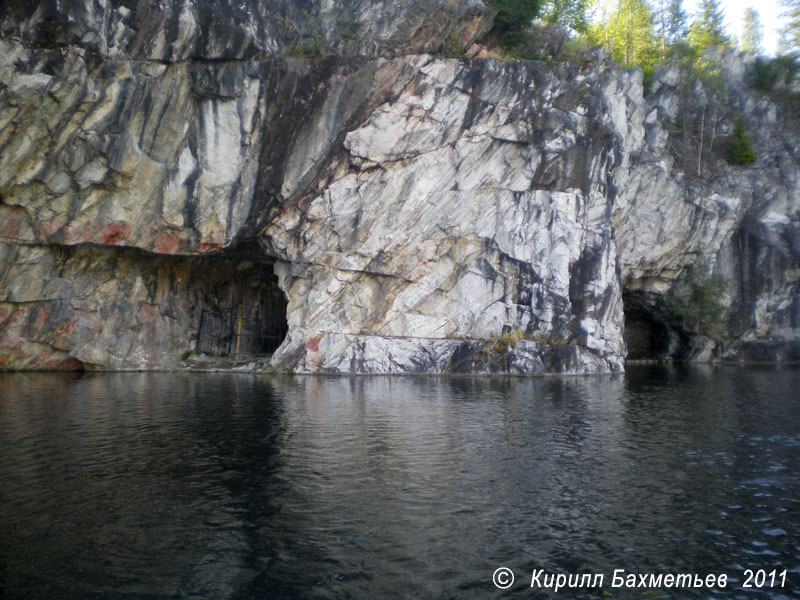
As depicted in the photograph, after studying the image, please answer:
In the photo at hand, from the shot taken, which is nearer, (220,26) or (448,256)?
(220,26)

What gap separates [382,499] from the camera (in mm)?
10906

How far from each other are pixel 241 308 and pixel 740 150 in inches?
1798

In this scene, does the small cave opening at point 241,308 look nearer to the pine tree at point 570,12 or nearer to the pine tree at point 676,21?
the pine tree at point 570,12

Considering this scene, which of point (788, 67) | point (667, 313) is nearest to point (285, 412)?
point (667, 313)

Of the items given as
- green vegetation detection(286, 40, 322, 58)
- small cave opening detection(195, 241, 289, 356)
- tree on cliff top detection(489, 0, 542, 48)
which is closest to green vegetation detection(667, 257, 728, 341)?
tree on cliff top detection(489, 0, 542, 48)

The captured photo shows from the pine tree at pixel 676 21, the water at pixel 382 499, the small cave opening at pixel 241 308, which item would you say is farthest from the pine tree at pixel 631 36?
the water at pixel 382 499

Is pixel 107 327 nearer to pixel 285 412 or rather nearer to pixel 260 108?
pixel 260 108

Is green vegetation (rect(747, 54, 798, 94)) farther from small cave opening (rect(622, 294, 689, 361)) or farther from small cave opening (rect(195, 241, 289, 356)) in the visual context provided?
small cave opening (rect(195, 241, 289, 356))

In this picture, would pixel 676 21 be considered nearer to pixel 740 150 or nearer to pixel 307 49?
pixel 740 150

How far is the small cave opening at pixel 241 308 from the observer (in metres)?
43.1

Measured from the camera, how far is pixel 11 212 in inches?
1256

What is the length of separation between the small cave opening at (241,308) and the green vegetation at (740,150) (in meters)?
41.8

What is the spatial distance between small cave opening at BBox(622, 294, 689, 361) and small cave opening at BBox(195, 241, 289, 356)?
31288 millimetres

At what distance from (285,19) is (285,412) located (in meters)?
25.5
